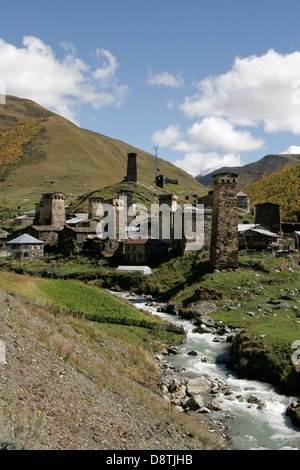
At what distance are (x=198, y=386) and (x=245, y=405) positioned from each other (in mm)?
2428

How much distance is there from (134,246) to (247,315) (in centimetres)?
2410

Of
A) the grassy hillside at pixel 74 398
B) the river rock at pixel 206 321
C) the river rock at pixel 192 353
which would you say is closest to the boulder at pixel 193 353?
the river rock at pixel 192 353

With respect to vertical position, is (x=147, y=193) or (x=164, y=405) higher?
(x=147, y=193)

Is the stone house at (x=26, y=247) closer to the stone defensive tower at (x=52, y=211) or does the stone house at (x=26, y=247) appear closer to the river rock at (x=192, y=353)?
the stone defensive tower at (x=52, y=211)

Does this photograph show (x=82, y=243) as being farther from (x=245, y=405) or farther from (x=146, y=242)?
(x=245, y=405)

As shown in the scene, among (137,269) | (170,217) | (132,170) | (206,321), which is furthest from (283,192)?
(206,321)

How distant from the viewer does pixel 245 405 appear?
15.9 metres

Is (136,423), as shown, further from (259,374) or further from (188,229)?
(188,229)

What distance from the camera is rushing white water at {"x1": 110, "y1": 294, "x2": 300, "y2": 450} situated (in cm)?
1322

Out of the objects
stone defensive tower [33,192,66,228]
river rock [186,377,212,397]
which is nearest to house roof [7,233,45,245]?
stone defensive tower [33,192,66,228]

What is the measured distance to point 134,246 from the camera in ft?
165
